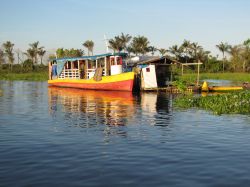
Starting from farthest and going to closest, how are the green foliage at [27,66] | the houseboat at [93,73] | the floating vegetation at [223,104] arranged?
1. the green foliage at [27,66]
2. the houseboat at [93,73]
3. the floating vegetation at [223,104]

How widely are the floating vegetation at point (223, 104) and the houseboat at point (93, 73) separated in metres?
10.9

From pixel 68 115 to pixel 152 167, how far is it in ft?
32.8

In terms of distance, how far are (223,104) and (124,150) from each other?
37.5 ft

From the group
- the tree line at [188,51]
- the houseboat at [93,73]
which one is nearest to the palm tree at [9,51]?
the tree line at [188,51]

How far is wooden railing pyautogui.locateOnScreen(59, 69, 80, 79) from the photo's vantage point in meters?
41.1

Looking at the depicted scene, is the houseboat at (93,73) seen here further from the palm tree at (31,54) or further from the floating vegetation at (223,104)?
the palm tree at (31,54)

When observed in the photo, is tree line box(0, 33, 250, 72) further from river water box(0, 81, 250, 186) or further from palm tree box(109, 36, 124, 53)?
river water box(0, 81, 250, 186)

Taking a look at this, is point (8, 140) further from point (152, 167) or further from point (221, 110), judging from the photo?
point (221, 110)

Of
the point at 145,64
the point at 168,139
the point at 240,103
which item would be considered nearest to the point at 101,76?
the point at 145,64

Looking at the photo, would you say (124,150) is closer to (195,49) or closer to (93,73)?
(93,73)

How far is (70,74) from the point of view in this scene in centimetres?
4300

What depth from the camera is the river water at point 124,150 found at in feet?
26.3

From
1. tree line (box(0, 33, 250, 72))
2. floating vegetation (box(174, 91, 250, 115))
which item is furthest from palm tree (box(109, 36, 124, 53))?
floating vegetation (box(174, 91, 250, 115))

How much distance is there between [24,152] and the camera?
33.8 feet
